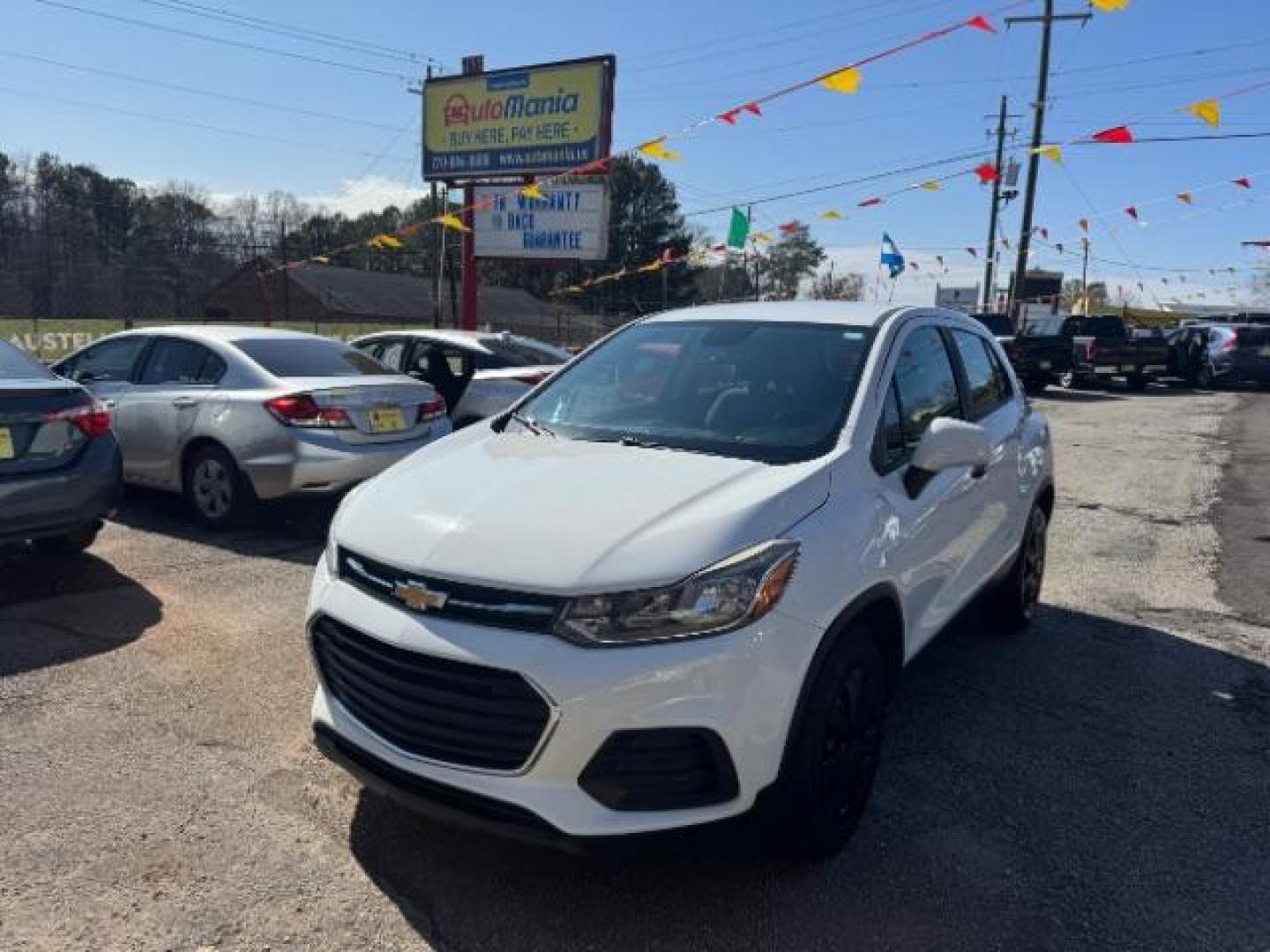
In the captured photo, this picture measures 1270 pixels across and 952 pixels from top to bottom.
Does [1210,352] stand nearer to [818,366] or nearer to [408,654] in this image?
[818,366]

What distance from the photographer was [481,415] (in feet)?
29.1

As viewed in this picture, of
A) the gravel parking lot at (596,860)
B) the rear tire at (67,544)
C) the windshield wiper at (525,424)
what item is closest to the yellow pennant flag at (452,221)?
the rear tire at (67,544)

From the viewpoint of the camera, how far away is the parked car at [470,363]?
350 inches

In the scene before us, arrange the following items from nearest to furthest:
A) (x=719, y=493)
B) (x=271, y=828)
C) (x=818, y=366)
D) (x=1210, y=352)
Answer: (x=719, y=493) < (x=271, y=828) < (x=818, y=366) < (x=1210, y=352)

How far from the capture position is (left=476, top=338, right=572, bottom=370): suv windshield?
9094mm

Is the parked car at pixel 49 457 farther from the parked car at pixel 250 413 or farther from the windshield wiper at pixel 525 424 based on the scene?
the windshield wiper at pixel 525 424

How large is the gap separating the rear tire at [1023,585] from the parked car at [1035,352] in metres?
17.2

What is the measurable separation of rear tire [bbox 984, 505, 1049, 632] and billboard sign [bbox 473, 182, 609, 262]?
13.8m

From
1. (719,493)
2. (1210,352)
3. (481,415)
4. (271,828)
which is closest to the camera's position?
(719,493)

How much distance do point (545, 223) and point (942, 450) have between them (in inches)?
640

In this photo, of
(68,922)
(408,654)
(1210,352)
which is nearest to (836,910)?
(408,654)

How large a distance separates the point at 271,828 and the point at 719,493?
1.78 m

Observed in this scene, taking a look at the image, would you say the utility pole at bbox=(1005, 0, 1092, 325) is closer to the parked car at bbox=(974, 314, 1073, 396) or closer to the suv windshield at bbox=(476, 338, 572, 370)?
the parked car at bbox=(974, 314, 1073, 396)

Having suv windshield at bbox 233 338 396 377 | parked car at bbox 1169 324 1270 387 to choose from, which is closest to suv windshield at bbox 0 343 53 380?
suv windshield at bbox 233 338 396 377
